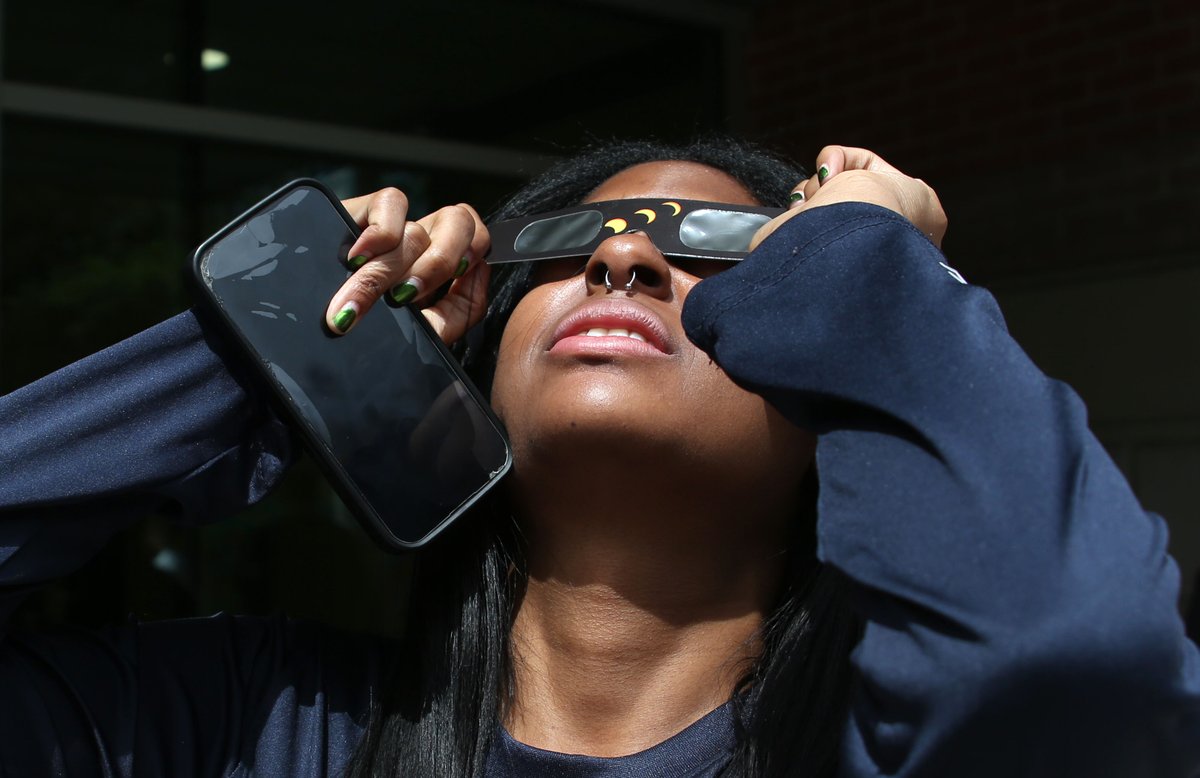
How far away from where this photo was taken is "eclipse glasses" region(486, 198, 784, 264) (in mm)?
1584

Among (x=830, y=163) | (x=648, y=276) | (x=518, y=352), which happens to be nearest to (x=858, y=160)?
(x=830, y=163)

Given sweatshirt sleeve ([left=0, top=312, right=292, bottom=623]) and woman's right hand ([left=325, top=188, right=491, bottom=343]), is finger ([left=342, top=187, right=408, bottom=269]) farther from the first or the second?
sweatshirt sleeve ([left=0, top=312, right=292, bottom=623])

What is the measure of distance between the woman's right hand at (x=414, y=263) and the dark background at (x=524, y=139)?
2.84 metres

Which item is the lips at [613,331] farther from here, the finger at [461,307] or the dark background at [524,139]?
the dark background at [524,139]

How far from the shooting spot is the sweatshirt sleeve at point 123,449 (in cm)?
138

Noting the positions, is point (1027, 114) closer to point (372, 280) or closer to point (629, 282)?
point (629, 282)

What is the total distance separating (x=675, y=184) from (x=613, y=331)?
33 centimetres

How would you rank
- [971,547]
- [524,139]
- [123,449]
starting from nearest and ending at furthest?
[971,547], [123,449], [524,139]

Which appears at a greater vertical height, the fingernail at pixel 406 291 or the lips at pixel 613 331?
the fingernail at pixel 406 291

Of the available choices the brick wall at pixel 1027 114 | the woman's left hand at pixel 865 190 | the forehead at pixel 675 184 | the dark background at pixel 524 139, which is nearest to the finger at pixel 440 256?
the forehead at pixel 675 184

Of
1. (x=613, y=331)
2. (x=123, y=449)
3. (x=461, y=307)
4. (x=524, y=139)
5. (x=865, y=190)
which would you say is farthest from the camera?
(x=524, y=139)

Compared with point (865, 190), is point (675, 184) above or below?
below

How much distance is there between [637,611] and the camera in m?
1.59

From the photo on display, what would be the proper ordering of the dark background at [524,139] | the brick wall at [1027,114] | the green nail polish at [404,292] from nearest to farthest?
1. the green nail polish at [404,292]
2. the brick wall at [1027,114]
3. the dark background at [524,139]
